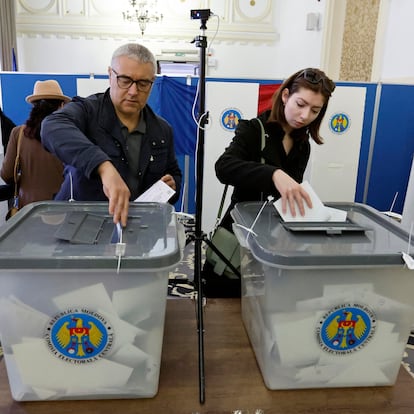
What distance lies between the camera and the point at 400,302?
627 millimetres

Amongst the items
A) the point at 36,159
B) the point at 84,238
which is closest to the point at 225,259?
the point at 84,238

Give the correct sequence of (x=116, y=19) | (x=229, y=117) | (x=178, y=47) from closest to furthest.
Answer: (x=229, y=117)
(x=116, y=19)
(x=178, y=47)

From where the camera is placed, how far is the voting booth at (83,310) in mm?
547

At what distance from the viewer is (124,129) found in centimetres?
111

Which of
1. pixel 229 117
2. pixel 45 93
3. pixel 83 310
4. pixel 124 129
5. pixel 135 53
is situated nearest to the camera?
pixel 83 310

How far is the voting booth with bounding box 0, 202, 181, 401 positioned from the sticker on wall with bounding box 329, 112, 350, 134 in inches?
119

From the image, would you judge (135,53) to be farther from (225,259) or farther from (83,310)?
(83,310)

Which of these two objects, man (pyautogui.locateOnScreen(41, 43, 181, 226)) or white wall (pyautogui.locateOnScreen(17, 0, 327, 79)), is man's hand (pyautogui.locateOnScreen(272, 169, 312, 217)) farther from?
white wall (pyautogui.locateOnScreen(17, 0, 327, 79))

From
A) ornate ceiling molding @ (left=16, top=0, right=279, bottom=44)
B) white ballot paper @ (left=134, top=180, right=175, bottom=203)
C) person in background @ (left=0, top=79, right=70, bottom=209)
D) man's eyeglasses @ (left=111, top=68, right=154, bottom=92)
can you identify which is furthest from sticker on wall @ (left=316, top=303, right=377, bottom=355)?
ornate ceiling molding @ (left=16, top=0, right=279, bottom=44)

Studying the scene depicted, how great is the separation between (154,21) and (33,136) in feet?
16.6

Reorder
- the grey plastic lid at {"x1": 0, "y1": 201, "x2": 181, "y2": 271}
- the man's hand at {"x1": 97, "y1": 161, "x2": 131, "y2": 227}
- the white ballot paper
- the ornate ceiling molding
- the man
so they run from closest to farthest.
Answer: the grey plastic lid at {"x1": 0, "y1": 201, "x2": 181, "y2": 271} → the man's hand at {"x1": 97, "y1": 161, "x2": 131, "y2": 227} → the white ballot paper → the man → the ornate ceiling molding

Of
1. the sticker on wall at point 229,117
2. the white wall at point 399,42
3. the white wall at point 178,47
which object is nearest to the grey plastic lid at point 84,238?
the sticker on wall at point 229,117

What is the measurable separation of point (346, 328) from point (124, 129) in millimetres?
776

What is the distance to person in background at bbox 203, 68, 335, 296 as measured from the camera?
98cm
